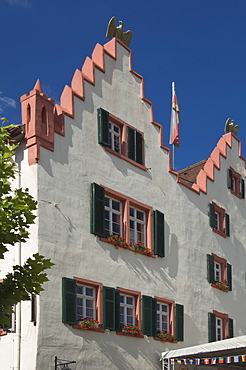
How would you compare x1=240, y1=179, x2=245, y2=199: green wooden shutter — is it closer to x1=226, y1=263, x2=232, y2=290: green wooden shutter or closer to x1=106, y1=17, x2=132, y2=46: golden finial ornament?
x1=226, y1=263, x2=232, y2=290: green wooden shutter

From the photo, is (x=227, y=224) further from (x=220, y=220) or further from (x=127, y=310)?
(x=127, y=310)

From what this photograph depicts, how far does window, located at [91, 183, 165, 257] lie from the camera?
19.1 meters

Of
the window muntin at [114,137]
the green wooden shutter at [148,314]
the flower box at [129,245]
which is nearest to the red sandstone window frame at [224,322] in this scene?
the green wooden shutter at [148,314]

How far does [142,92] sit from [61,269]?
25.8 feet

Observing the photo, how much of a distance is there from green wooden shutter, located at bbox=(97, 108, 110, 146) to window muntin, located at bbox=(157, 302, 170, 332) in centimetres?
543

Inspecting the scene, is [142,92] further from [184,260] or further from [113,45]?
[184,260]

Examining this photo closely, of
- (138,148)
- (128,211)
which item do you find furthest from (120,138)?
(128,211)

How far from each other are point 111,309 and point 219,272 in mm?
→ 8176

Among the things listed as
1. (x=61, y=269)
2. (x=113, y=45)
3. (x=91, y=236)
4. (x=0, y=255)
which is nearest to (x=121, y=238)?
(x=91, y=236)

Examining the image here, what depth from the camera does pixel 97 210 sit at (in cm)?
1903

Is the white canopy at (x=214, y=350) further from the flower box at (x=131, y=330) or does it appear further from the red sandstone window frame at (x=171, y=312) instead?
the flower box at (x=131, y=330)

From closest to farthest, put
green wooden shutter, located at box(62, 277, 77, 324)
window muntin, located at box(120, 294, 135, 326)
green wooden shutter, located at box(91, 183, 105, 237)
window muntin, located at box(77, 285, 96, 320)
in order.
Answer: green wooden shutter, located at box(62, 277, 77, 324) → window muntin, located at box(77, 285, 96, 320) → green wooden shutter, located at box(91, 183, 105, 237) → window muntin, located at box(120, 294, 135, 326)

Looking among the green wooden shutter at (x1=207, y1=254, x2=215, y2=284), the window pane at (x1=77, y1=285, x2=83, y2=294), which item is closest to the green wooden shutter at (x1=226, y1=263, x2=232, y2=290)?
the green wooden shutter at (x1=207, y1=254, x2=215, y2=284)

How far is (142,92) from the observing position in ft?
74.8
